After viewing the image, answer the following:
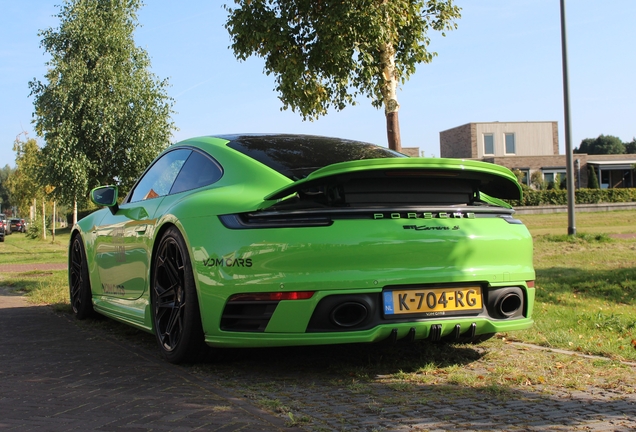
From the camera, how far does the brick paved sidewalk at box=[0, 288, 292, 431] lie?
3.06m

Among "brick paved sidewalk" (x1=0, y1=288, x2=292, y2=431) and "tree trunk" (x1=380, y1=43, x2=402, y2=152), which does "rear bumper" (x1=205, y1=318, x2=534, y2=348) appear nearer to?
"brick paved sidewalk" (x1=0, y1=288, x2=292, y2=431)

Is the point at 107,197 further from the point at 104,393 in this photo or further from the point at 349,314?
the point at 349,314

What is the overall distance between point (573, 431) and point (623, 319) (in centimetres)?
318

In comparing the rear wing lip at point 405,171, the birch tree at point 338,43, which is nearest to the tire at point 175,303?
the rear wing lip at point 405,171

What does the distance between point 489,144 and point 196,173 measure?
6053 cm

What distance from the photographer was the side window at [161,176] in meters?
4.99

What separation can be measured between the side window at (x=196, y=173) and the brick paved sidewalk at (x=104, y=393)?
1.16m

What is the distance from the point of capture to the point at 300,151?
451 cm

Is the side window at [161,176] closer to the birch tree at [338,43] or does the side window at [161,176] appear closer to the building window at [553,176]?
the birch tree at [338,43]

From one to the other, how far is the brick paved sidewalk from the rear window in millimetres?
1346

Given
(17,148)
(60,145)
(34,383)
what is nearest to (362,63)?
(34,383)

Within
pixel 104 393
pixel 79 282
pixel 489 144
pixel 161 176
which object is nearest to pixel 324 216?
pixel 104 393

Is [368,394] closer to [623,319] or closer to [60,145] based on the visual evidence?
[623,319]

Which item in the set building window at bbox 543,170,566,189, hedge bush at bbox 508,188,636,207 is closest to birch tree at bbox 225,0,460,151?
hedge bush at bbox 508,188,636,207
